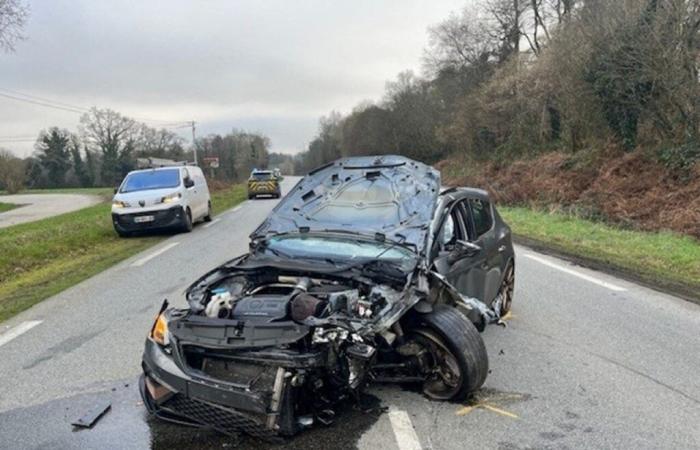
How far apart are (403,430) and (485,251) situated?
2.53 m

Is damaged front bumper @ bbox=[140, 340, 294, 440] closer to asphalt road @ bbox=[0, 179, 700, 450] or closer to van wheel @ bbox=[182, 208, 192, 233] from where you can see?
asphalt road @ bbox=[0, 179, 700, 450]

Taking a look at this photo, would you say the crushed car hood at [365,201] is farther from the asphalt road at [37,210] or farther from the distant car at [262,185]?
the distant car at [262,185]

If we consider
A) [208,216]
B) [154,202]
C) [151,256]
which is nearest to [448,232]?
[151,256]

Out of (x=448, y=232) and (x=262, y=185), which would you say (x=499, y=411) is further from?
(x=262, y=185)

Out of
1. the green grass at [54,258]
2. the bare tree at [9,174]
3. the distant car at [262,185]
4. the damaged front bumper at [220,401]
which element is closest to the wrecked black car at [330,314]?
the damaged front bumper at [220,401]

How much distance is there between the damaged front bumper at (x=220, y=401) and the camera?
331cm

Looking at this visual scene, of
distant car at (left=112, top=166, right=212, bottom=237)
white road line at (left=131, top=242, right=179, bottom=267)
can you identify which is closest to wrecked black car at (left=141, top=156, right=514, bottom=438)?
white road line at (left=131, top=242, right=179, bottom=267)

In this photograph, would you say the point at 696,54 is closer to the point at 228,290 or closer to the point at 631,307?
the point at 631,307

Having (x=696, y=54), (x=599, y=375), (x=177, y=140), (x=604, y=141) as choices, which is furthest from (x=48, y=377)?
(x=177, y=140)

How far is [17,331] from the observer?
246 inches

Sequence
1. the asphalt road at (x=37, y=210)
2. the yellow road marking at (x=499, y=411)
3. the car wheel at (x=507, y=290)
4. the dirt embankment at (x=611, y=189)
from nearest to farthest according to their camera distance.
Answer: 1. the yellow road marking at (x=499, y=411)
2. the car wheel at (x=507, y=290)
3. the dirt embankment at (x=611, y=189)
4. the asphalt road at (x=37, y=210)

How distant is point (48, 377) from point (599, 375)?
15.6ft

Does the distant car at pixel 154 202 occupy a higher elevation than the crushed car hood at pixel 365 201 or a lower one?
lower

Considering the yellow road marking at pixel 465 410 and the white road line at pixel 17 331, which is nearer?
the yellow road marking at pixel 465 410
